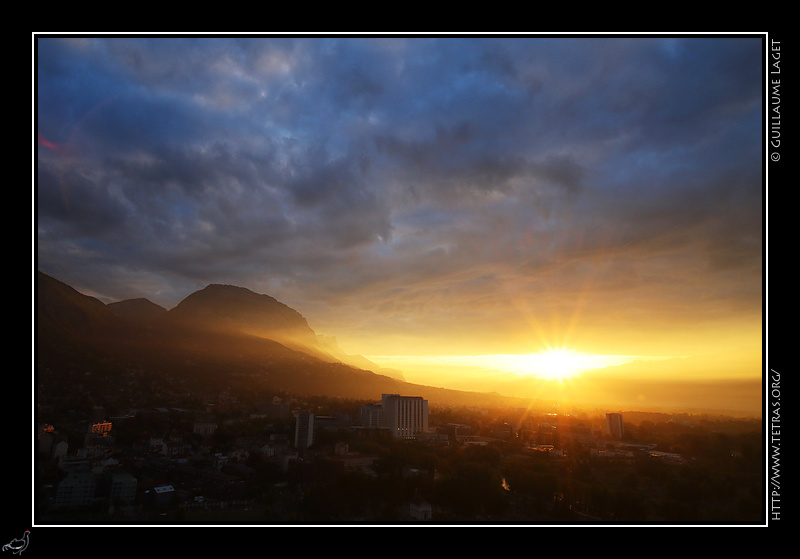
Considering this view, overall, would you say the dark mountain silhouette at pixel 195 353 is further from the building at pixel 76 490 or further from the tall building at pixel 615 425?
the tall building at pixel 615 425

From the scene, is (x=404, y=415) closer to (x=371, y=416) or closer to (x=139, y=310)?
(x=371, y=416)

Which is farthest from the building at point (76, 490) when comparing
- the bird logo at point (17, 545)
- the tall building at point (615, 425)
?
the tall building at point (615, 425)

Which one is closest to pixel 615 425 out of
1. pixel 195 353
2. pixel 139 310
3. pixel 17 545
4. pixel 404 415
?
pixel 404 415

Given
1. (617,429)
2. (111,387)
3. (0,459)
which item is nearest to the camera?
(0,459)

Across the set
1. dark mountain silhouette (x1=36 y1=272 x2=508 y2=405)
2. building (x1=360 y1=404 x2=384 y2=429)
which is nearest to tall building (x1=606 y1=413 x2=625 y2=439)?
dark mountain silhouette (x1=36 y1=272 x2=508 y2=405)

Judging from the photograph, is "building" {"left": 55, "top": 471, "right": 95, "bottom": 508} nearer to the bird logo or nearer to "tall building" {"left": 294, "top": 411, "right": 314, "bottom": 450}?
the bird logo
